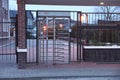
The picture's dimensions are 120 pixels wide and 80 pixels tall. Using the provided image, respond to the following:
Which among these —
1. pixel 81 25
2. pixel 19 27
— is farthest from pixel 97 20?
pixel 19 27

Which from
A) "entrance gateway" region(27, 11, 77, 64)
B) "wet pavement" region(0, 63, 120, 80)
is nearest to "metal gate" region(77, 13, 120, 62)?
"entrance gateway" region(27, 11, 77, 64)

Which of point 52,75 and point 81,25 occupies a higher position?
point 81,25

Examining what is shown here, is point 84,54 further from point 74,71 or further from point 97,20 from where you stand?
point 74,71

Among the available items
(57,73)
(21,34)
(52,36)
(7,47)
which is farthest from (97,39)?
(7,47)

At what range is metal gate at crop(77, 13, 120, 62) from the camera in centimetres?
1955

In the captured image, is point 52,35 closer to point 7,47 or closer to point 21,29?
point 21,29

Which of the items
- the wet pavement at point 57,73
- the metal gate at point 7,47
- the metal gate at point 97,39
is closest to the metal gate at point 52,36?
the metal gate at point 97,39

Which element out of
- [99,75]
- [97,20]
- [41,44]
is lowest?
[99,75]

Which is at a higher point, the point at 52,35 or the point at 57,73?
the point at 52,35

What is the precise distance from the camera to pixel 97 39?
787 inches

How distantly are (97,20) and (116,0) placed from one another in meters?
1.61

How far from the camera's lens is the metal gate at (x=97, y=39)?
1955 cm

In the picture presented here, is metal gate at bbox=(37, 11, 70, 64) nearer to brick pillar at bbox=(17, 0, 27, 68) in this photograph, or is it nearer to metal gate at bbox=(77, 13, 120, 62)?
metal gate at bbox=(77, 13, 120, 62)

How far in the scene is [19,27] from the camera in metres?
16.9
